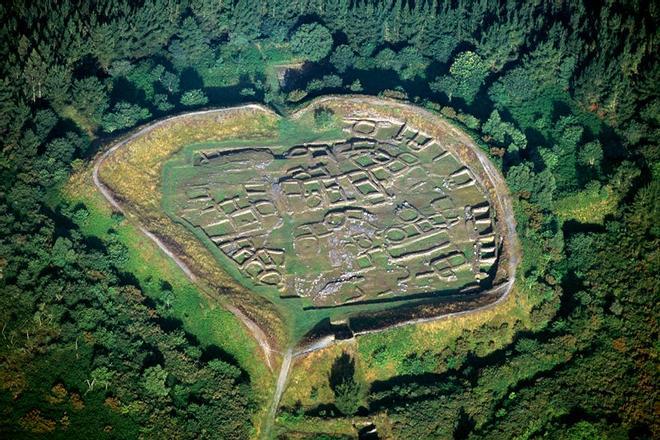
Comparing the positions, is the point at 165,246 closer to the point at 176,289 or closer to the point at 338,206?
the point at 176,289

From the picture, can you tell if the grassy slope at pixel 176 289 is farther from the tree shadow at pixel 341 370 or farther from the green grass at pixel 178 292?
the tree shadow at pixel 341 370

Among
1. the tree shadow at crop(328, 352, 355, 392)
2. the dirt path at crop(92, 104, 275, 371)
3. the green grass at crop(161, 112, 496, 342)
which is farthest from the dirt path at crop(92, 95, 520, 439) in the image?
the green grass at crop(161, 112, 496, 342)

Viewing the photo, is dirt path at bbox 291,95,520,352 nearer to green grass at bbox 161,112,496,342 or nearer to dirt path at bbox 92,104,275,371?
green grass at bbox 161,112,496,342

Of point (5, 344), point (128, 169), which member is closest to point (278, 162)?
point (128, 169)

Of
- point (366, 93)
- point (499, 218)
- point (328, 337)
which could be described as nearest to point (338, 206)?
point (366, 93)

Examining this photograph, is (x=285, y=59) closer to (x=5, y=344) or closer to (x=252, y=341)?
(x=252, y=341)

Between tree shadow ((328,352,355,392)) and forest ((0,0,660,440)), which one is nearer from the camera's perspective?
forest ((0,0,660,440))

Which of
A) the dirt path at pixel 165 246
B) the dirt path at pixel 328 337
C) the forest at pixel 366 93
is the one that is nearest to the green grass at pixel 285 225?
the dirt path at pixel 328 337
